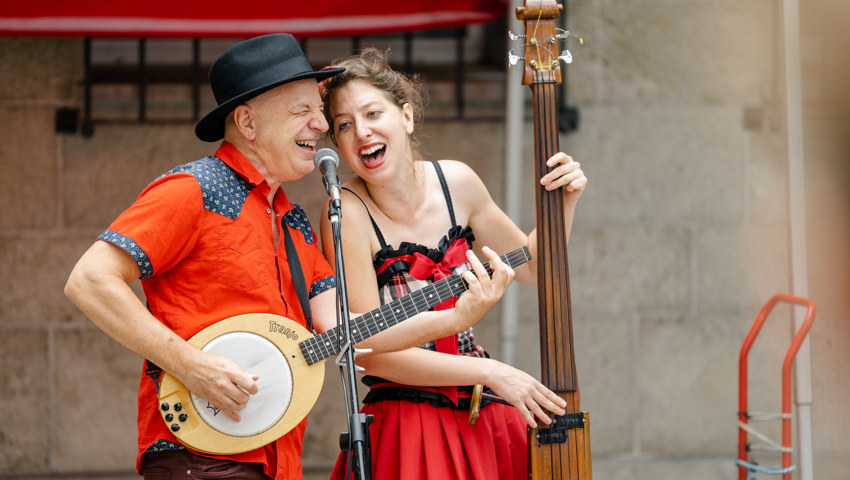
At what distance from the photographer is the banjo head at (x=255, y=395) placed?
2.12 m

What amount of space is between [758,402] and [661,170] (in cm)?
136

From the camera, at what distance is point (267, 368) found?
7.30ft

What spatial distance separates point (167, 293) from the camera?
86.0 inches

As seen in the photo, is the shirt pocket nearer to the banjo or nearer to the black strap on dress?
the banjo

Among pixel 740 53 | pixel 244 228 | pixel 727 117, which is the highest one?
pixel 740 53

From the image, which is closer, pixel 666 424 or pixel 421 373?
pixel 421 373

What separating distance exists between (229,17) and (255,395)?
80.6 inches

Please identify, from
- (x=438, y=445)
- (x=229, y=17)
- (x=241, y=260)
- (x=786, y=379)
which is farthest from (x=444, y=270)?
(x=229, y=17)

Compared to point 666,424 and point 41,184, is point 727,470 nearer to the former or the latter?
point 666,424

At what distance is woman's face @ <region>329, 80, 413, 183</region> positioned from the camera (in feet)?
8.12

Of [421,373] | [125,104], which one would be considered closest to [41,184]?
[125,104]

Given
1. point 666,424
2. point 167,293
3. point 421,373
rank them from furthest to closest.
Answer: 1. point 666,424
2. point 421,373
3. point 167,293

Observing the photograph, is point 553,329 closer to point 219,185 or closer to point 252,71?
point 219,185

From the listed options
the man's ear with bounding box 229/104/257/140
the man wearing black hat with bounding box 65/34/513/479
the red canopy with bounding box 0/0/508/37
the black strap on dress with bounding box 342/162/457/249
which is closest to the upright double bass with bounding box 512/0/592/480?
the man wearing black hat with bounding box 65/34/513/479
